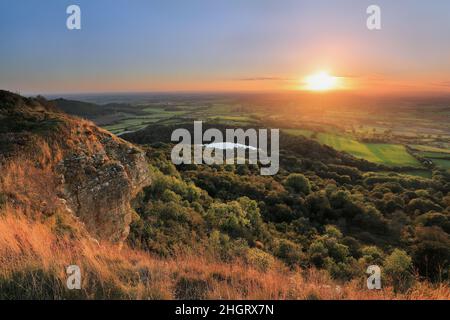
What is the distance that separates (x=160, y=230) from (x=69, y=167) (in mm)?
5997

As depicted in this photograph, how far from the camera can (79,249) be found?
4914mm

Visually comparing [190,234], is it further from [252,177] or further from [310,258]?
[252,177]

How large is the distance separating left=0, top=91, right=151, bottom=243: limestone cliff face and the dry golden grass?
10.1 feet

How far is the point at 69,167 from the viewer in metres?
10.0

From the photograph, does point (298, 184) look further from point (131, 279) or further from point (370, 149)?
point (370, 149)

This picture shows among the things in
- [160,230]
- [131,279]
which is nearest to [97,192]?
[160,230]

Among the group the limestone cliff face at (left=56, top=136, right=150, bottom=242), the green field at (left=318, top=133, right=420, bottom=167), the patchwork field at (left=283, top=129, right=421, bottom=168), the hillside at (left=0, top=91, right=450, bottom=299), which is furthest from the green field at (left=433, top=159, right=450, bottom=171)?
the limestone cliff face at (left=56, top=136, right=150, bottom=242)

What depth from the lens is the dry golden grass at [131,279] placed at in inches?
139

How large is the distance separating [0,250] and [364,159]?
65.9m

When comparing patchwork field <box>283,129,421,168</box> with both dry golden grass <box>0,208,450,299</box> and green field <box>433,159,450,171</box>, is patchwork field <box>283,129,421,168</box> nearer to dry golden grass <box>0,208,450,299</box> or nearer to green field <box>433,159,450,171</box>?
green field <box>433,159,450,171</box>

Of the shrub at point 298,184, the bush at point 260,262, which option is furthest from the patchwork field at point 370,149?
the bush at point 260,262

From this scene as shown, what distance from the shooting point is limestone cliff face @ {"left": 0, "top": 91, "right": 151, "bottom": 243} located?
8742 millimetres

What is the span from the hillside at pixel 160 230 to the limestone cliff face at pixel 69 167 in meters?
0.04
